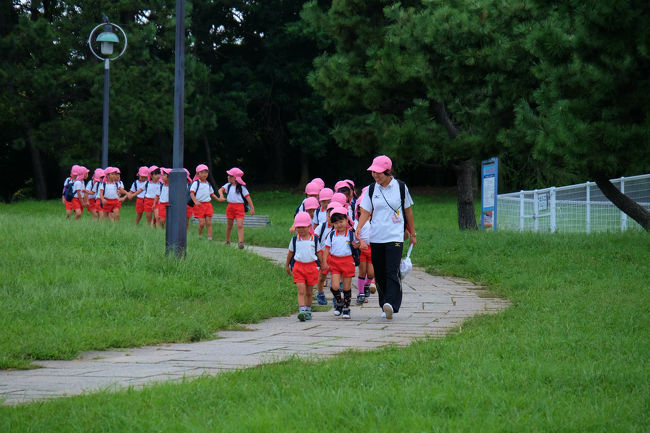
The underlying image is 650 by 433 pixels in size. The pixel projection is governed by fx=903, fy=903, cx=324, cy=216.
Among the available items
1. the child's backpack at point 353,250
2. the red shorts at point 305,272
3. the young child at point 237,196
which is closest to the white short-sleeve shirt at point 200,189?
the young child at point 237,196

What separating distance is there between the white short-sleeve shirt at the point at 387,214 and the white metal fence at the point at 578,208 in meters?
11.6

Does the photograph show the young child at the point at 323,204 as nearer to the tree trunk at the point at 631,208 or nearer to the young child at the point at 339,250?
the young child at the point at 339,250

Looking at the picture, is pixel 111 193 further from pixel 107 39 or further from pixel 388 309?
pixel 388 309

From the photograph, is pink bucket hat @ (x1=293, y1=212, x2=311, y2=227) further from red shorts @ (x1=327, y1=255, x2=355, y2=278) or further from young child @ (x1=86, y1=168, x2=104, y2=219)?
young child @ (x1=86, y1=168, x2=104, y2=219)

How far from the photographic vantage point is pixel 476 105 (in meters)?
19.3

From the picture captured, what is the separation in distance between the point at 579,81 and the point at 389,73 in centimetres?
827

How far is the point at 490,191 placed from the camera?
21016 millimetres

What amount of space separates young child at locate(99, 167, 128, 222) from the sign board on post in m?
8.44

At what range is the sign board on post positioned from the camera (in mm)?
20812

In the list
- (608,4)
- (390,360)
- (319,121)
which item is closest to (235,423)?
(390,360)

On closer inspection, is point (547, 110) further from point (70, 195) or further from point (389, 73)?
point (70, 195)

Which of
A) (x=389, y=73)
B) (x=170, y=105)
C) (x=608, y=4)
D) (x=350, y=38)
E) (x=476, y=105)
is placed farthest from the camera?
(x=170, y=105)

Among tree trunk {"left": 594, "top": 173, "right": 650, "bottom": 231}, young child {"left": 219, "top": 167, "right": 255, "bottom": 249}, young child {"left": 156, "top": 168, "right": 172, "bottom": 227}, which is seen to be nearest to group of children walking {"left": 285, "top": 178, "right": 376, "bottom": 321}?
young child {"left": 219, "top": 167, "right": 255, "bottom": 249}

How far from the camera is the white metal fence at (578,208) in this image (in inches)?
810
